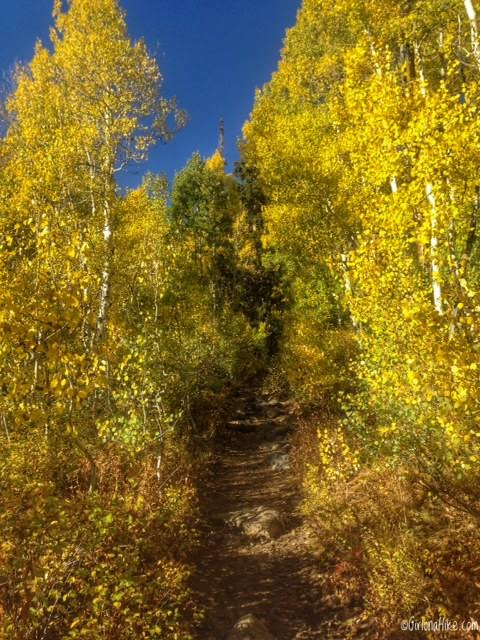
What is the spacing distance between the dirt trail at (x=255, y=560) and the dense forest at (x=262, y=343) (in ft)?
1.18

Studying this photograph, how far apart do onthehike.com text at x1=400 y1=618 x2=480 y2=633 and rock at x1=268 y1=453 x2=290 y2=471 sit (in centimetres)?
783

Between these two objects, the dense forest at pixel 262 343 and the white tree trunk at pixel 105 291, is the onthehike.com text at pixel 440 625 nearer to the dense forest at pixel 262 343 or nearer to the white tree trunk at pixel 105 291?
the dense forest at pixel 262 343

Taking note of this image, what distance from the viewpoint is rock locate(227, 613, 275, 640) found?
6027mm

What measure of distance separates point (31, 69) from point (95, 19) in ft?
14.8

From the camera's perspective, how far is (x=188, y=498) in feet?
33.1

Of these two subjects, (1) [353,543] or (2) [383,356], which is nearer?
(1) [353,543]

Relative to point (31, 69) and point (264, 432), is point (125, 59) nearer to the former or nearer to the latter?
point (31, 69)

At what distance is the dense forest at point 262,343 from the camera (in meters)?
4.96

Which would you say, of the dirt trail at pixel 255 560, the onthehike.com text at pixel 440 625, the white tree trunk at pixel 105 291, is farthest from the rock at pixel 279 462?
the onthehike.com text at pixel 440 625

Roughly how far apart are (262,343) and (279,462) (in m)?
7.65

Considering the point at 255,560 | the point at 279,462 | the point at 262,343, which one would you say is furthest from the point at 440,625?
the point at 262,343

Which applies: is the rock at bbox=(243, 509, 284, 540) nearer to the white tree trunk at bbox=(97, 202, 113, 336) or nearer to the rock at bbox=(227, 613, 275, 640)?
the rock at bbox=(227, 613, 275, 640)

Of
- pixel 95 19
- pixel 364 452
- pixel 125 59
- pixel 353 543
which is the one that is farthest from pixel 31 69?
pixel 353 543

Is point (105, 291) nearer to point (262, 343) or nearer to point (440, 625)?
point (440, 625)
